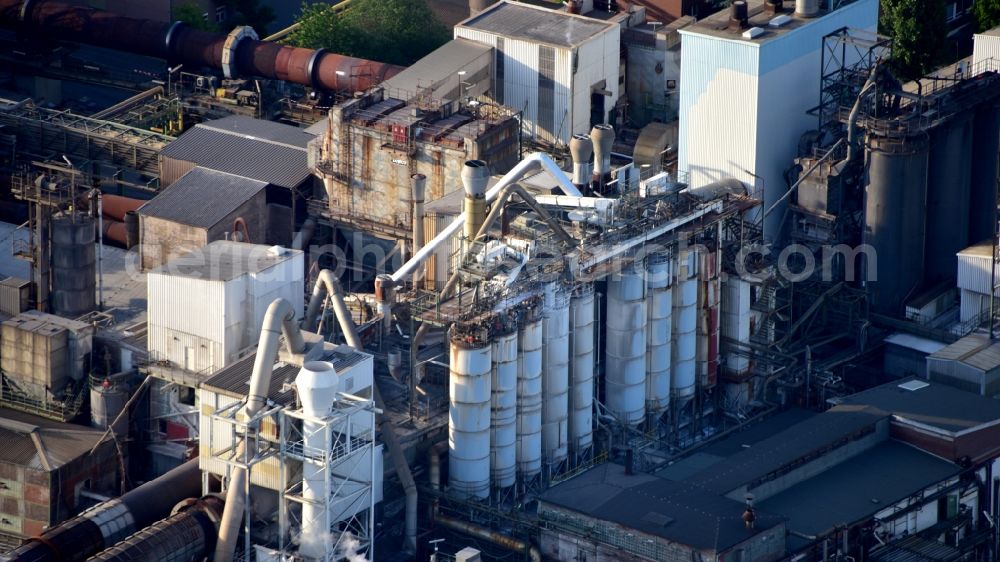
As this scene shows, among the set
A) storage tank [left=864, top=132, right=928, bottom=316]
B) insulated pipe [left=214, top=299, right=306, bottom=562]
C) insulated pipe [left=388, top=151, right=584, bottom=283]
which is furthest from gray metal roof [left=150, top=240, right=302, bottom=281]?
storage tank [left=864, top=132, right=928, bottom=316]

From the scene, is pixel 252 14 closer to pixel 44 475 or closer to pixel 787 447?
pixel 44 475

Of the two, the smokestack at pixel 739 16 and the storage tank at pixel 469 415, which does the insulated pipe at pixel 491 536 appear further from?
the smokestack at pixel 739 16

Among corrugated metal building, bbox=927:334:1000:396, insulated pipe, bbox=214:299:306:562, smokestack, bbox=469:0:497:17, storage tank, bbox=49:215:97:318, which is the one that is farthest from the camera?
smokestack, bbox=469:0:497:17

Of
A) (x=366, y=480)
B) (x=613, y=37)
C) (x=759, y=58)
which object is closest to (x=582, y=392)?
(x=366, y=480)

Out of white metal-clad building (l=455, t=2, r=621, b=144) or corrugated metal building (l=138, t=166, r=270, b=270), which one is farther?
white metal-clad building (l=455, t=2, r=621, b=144)

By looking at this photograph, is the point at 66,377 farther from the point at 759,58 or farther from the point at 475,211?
the point at 759,58

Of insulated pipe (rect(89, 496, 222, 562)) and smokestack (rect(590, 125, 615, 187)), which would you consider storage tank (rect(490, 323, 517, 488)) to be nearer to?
smokestack (rect(590, 125, 615, 187))

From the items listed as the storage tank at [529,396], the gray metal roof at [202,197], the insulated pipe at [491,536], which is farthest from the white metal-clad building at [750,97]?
the insulated pipe at [491,536]

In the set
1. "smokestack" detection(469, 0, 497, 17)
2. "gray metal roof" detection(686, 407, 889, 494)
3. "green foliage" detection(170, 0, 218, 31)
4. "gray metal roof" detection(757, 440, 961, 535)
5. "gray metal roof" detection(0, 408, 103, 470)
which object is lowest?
"gray metal roof" detection(757, 440, 961, 535)
